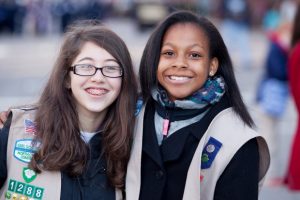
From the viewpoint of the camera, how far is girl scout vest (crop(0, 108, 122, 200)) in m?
3.12

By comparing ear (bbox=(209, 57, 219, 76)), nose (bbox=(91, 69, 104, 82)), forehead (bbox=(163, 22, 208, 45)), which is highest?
forehead (bbox=(163, 22, 208, 45))

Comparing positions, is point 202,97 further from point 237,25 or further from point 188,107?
point 237,25

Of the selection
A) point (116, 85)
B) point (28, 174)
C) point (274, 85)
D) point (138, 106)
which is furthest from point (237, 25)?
point (28, 174)

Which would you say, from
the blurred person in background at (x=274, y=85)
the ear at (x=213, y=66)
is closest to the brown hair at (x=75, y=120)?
the ear at (x=213, y=66)

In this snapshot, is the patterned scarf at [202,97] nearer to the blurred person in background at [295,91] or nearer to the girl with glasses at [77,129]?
the girl with glasses at [77,129]

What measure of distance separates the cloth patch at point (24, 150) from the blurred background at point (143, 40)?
139 cm

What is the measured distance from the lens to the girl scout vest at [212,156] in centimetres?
298

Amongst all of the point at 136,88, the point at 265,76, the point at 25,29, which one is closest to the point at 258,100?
the point at 265,76

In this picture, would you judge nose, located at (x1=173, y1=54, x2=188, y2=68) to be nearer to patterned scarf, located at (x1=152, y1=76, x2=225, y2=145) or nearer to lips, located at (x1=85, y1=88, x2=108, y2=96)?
patterned scarf, located at (x1=152, y1=76, x2=225, y2=145)

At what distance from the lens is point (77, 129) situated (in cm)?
324

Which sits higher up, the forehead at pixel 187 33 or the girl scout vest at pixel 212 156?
the forehead at pixel 187 33

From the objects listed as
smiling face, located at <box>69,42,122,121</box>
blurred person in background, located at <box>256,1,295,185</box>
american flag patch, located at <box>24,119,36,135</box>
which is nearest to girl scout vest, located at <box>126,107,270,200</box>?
smiling face, located at <box>69,42,122,121</box>

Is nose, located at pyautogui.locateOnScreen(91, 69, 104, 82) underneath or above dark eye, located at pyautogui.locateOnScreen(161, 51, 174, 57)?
underneath

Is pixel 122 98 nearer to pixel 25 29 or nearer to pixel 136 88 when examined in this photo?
pixel 136 88
